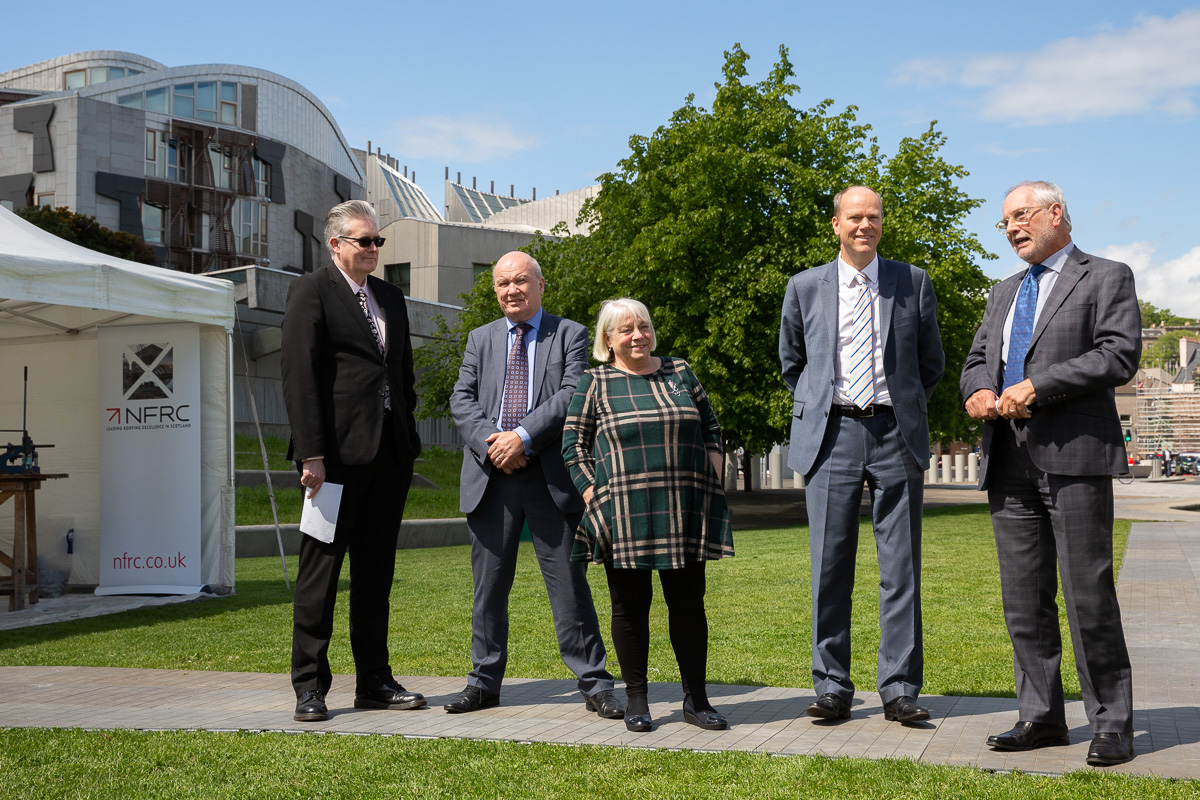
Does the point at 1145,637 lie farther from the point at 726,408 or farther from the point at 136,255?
the point at 136,255

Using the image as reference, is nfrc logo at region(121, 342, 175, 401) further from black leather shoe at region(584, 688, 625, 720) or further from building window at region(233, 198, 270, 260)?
building window at region(233, 198, 270, 260)

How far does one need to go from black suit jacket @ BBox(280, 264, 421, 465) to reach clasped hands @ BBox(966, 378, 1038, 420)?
259 cm

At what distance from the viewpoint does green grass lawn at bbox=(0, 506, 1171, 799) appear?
3.76 metres

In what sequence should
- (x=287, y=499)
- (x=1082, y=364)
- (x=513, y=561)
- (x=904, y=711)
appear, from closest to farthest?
(x=1082, y=364), (x=904, y=711), (x=513, y=561), (x=287, y=499)

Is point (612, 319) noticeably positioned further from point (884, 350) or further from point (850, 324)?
point (884, 350)

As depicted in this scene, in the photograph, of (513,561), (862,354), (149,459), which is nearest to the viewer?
(862,354)

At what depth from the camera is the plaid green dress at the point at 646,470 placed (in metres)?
4.60

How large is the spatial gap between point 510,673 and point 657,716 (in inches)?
67.0

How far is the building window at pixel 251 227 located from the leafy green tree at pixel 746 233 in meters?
30.5

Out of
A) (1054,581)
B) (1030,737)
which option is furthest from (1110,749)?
(1054,581)

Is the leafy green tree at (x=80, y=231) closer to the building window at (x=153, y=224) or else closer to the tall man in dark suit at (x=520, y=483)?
the building window at (x=153, y=224)

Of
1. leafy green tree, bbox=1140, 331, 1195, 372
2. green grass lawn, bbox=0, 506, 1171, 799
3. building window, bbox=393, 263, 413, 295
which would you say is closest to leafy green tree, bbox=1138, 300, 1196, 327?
leafy green tree, bbox=1140, 331, 1195, 372

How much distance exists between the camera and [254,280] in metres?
35.2

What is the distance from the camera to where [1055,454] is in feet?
13.8
